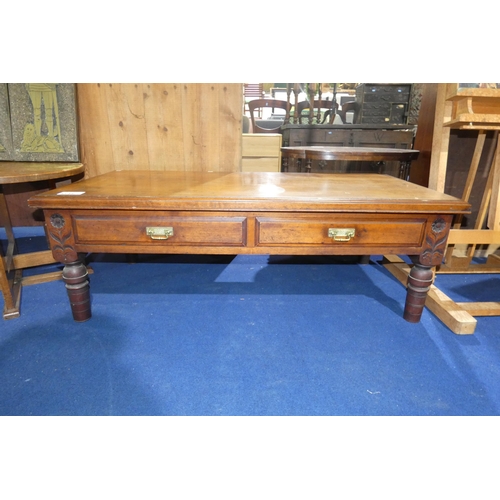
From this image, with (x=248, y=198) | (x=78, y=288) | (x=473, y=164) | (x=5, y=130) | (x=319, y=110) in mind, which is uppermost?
(x=319, y=110)

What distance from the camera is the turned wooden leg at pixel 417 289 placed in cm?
158

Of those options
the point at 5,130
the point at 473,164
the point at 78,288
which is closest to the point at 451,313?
the point at 473,164

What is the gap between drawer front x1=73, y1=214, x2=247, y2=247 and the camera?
56.6 inches

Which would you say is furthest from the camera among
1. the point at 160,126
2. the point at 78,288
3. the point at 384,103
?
the point at 384,103

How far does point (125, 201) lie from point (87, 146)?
4.28 feet

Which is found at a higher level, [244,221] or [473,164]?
[473,164]

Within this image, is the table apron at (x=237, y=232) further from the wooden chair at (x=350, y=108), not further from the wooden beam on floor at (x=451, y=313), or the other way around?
the wooden chair at (x=350, y=108)

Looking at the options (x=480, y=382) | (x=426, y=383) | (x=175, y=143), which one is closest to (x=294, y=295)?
(x=426, y=383)

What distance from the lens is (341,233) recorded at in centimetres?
144

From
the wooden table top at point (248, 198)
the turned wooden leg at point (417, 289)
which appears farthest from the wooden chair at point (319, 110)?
the turned wooden leg at point (417, 289)

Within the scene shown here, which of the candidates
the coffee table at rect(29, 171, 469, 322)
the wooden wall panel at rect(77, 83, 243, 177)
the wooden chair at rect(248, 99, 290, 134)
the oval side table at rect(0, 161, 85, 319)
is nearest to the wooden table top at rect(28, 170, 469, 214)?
the coffee table at rect(29, 171, 469, 322)

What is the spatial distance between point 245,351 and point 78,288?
2.69 ft

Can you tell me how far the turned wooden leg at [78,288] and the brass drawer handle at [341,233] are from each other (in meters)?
1.12

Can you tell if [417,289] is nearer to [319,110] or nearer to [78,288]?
[78,288]
